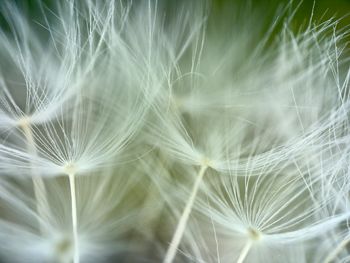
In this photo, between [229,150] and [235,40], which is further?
[235,40]

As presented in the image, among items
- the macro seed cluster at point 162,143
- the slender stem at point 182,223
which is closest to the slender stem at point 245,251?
the macro seed cluster at point 162,143

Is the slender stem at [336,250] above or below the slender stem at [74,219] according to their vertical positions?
below

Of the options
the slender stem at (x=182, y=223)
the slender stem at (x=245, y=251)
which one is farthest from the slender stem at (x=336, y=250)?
A: the slender stem at (x=182, y=223)

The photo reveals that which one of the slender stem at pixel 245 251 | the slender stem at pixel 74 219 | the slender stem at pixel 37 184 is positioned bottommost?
the slender stem at pixel 245 251

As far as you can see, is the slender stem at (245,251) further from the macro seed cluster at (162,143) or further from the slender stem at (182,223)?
the slender stem at (182,223)

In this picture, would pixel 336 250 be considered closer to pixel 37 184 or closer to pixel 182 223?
pixel 182 223

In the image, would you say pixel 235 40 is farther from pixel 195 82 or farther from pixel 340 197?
pixel 340 197

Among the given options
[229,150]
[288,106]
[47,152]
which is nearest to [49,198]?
[47,152]
